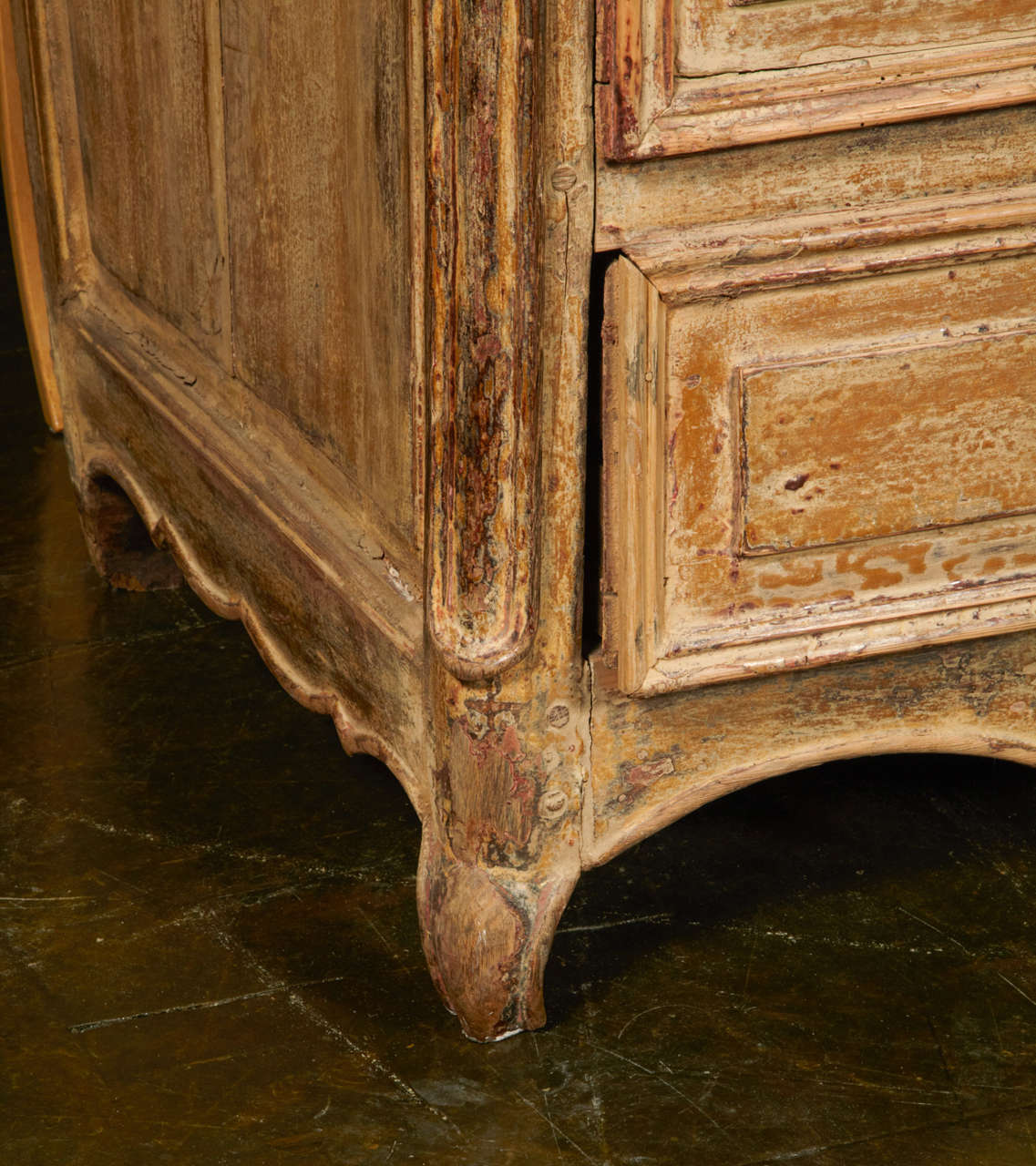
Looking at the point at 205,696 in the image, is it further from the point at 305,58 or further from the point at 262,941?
the point at 305,58

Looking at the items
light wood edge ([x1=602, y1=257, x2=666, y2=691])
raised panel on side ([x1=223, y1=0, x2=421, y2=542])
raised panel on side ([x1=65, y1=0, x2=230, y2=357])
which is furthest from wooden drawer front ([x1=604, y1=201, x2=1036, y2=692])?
raised panel on side ([x1=65, y1=0, x2=230, y2=357])

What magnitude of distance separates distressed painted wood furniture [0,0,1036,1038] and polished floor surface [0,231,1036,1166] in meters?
0.13

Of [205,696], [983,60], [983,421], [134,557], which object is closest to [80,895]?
[205,696]

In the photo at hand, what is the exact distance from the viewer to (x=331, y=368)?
6.46 ft

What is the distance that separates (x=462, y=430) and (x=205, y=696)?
3.49ft

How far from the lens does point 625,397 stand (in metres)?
1.68

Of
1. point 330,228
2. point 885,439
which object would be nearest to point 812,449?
point 885,439

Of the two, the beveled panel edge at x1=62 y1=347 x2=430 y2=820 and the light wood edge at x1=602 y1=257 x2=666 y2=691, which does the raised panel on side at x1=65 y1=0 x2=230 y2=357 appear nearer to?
the beveled panel edge at x1=62 y1=347 x2=430 y2=820

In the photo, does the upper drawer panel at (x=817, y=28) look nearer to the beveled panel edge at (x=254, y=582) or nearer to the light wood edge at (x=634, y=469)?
the light wood edge at (x=634, y=469)

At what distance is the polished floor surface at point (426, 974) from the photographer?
1775mm

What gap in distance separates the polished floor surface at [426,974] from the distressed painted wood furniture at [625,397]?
13cm

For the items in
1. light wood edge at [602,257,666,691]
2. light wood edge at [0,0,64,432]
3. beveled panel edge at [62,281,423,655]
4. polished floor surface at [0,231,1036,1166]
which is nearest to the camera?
light wood edge at [602,257,666,691]

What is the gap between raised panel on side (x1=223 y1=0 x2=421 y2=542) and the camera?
1.74 m

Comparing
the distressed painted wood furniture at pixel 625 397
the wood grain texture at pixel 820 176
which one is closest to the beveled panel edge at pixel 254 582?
the distressed painted wood furniture at pixel 625 397
